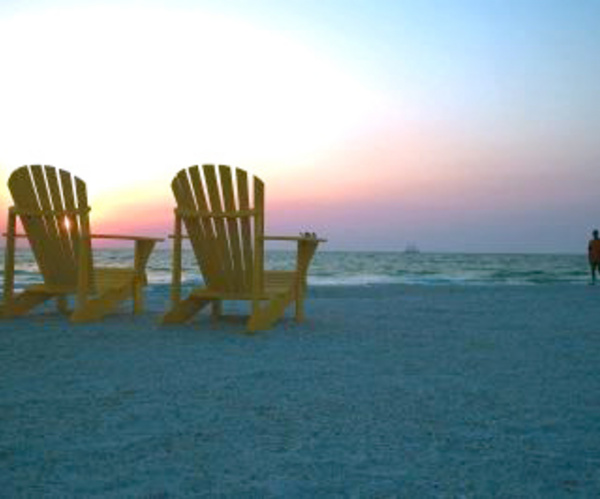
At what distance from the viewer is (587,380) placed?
12.4 feet

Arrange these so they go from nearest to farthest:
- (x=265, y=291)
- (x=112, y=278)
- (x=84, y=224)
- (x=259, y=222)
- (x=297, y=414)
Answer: (x=297, y=414) → (x=259, y=222) → (x=265, y=291) → (x=84, y=224) → (x=112, y=278)

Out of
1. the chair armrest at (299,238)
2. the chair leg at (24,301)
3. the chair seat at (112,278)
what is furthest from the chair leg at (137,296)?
the chair armrest at (299,238)

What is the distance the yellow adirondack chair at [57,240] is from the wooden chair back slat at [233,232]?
126 centimetres

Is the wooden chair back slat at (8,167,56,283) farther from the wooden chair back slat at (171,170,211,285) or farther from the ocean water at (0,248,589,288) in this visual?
the ocean water at (0,248,589,288)

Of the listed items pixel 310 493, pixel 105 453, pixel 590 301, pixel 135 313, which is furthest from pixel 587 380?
pixel 590 301

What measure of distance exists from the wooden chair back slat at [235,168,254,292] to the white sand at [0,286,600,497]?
55cm

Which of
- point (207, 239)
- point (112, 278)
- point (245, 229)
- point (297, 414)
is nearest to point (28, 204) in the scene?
point (112, 278)

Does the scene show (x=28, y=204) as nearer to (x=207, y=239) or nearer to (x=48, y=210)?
(x=48, y=210)

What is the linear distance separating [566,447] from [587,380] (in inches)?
56.2

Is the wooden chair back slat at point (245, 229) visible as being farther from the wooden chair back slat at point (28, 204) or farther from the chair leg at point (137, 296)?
the wooden chair back slat at point (28, 204)

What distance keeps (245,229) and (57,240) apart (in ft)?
6.16

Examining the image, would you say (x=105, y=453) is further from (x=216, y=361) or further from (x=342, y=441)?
(x=216, y=361)

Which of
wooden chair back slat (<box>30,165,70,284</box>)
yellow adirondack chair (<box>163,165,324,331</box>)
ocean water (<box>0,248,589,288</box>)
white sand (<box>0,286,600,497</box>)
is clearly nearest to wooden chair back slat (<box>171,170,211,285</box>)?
yellow adirondack chair (<box>163,165,324,331</box>)

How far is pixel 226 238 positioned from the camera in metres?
5.86
